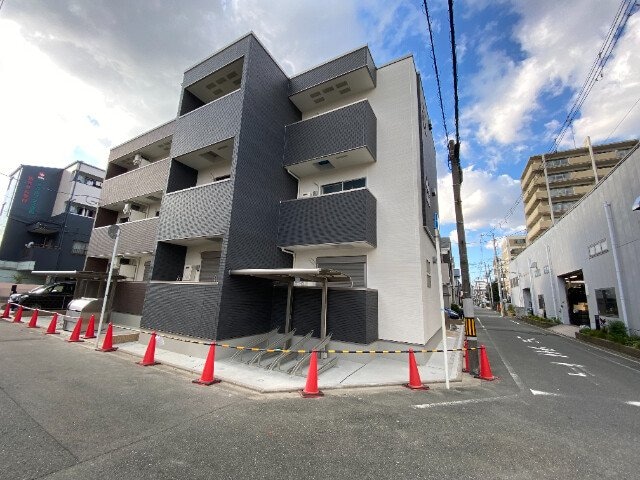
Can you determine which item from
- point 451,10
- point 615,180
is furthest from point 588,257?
point 451,10

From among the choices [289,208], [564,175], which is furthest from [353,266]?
[564,175]

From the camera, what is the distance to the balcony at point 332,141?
33.8ft

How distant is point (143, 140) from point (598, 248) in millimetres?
29190

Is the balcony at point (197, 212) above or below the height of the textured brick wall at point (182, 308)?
above

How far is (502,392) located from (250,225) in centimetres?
859

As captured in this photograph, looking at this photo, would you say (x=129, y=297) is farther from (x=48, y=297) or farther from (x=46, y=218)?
(x=46, y=218)

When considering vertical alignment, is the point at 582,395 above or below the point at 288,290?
below

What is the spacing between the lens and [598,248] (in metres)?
17.6

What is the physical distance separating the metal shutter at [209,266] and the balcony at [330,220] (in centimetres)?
285

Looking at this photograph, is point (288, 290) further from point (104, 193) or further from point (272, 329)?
point (104, 193)

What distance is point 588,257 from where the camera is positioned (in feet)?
63.0

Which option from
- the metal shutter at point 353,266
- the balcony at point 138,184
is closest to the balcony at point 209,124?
the balcony at point 138,184

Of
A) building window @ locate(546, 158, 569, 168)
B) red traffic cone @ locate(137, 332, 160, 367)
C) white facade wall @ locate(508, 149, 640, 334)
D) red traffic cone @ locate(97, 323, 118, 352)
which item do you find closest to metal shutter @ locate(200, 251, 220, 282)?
red traffic cone @ locate(97, 323, 118, 352)

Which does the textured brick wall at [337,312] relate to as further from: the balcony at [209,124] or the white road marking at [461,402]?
the balcony at [209,124]
